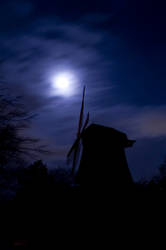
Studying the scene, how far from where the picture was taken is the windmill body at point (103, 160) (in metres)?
11.6

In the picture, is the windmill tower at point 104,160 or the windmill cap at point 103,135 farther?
the windmill cap at point 103,135

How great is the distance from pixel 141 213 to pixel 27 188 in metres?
9.46

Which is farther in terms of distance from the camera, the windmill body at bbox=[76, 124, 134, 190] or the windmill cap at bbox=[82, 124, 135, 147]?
the windmill cap at bbox=[82, 124, 135, 147]

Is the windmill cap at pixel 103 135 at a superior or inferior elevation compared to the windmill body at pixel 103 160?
superior

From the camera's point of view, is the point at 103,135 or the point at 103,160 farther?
the point at 103,135

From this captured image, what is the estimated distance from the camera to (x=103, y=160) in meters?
12.0

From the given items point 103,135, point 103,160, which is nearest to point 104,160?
point 103,160

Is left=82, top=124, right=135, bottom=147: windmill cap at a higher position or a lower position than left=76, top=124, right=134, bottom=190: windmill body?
higher

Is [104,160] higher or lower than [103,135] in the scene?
lower

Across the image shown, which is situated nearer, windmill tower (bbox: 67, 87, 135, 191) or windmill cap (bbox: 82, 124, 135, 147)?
windmill tower (bbox: 67, 87, 135, 191)

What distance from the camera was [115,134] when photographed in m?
12.6

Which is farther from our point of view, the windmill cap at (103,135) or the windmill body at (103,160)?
the windmill cap at (103,135)

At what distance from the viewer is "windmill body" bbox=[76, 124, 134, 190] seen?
38.1 ft

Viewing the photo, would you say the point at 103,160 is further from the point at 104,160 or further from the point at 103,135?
the point at 103,135
